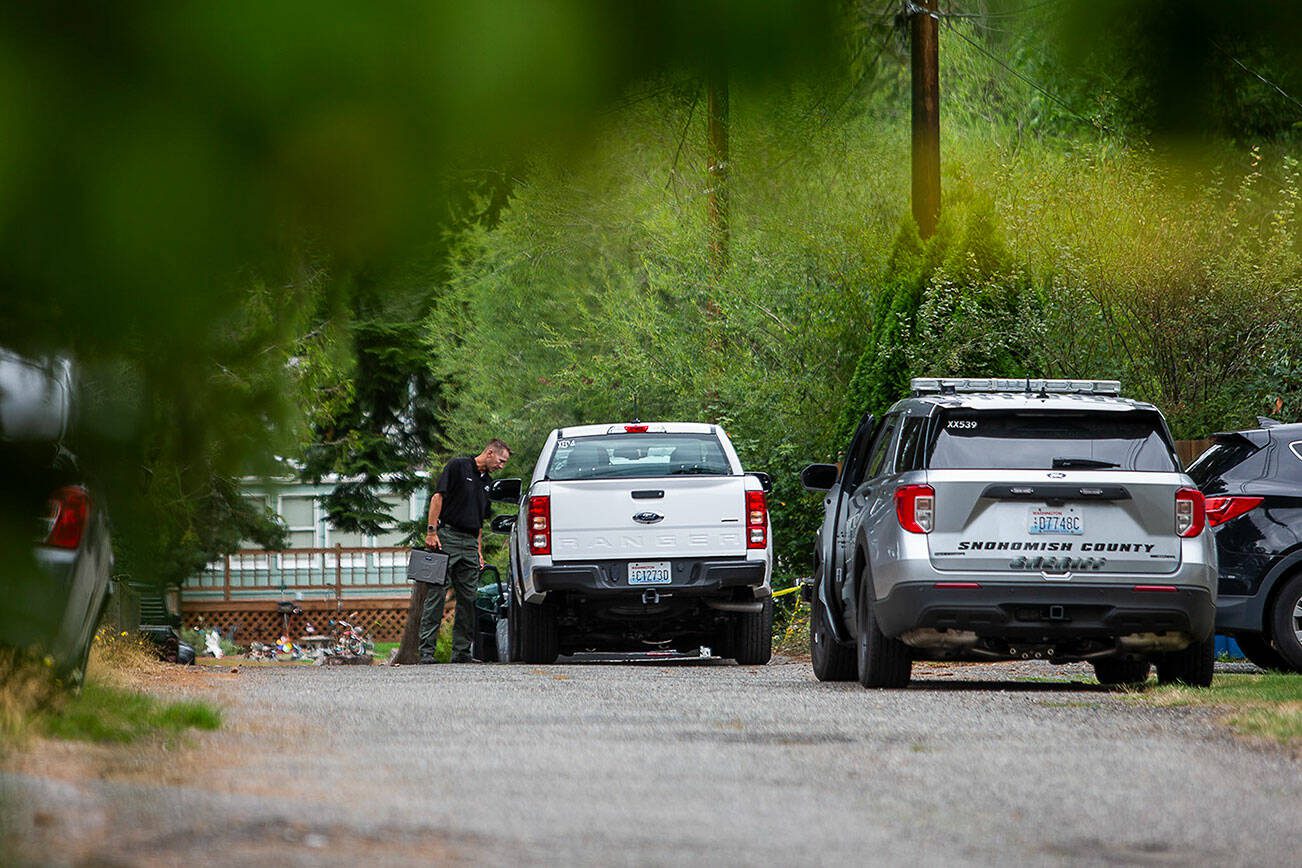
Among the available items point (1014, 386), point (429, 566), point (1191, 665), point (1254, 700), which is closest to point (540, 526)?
point (429, 566)

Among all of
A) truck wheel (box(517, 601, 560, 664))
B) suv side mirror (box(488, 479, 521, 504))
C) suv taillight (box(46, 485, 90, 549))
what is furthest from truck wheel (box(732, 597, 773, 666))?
suv taillight (box(46, 485, 90, 549))

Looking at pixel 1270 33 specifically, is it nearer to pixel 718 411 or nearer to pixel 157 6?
pixel 157 6

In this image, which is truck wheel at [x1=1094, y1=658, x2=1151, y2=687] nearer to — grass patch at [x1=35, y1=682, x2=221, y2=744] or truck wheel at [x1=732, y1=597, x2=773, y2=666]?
truck wheel at [x1=732, y1=597, x2=773, y2=666]

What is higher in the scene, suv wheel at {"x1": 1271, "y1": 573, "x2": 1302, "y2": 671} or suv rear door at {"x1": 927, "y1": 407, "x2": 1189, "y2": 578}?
suv rear door at {"x1": 927, "y1": 407, "x2": 1189, "y2": 578}

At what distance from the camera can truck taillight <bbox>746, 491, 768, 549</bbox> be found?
16.2 m

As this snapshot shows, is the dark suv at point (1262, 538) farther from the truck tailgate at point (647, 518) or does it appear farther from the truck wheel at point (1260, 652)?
the truck tailgate at point (647, 518)

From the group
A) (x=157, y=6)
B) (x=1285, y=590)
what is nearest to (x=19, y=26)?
(x=157, y=6)

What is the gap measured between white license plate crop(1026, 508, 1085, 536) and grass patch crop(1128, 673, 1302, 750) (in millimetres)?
940

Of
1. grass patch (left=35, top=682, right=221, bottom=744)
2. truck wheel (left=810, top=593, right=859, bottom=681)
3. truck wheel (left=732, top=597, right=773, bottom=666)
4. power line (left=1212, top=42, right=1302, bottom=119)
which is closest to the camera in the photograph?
power line (left=1212, top=42, right=1302, bottom=119)

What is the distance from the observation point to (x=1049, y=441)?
11758 mm

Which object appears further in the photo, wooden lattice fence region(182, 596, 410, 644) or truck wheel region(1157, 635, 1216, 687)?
wooden lattice fence region(182, 596, 410, 644)

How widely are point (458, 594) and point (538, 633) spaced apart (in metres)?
3.08

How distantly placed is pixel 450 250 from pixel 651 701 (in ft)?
31.3

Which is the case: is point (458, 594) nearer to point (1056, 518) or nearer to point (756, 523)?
point (756, 523)
